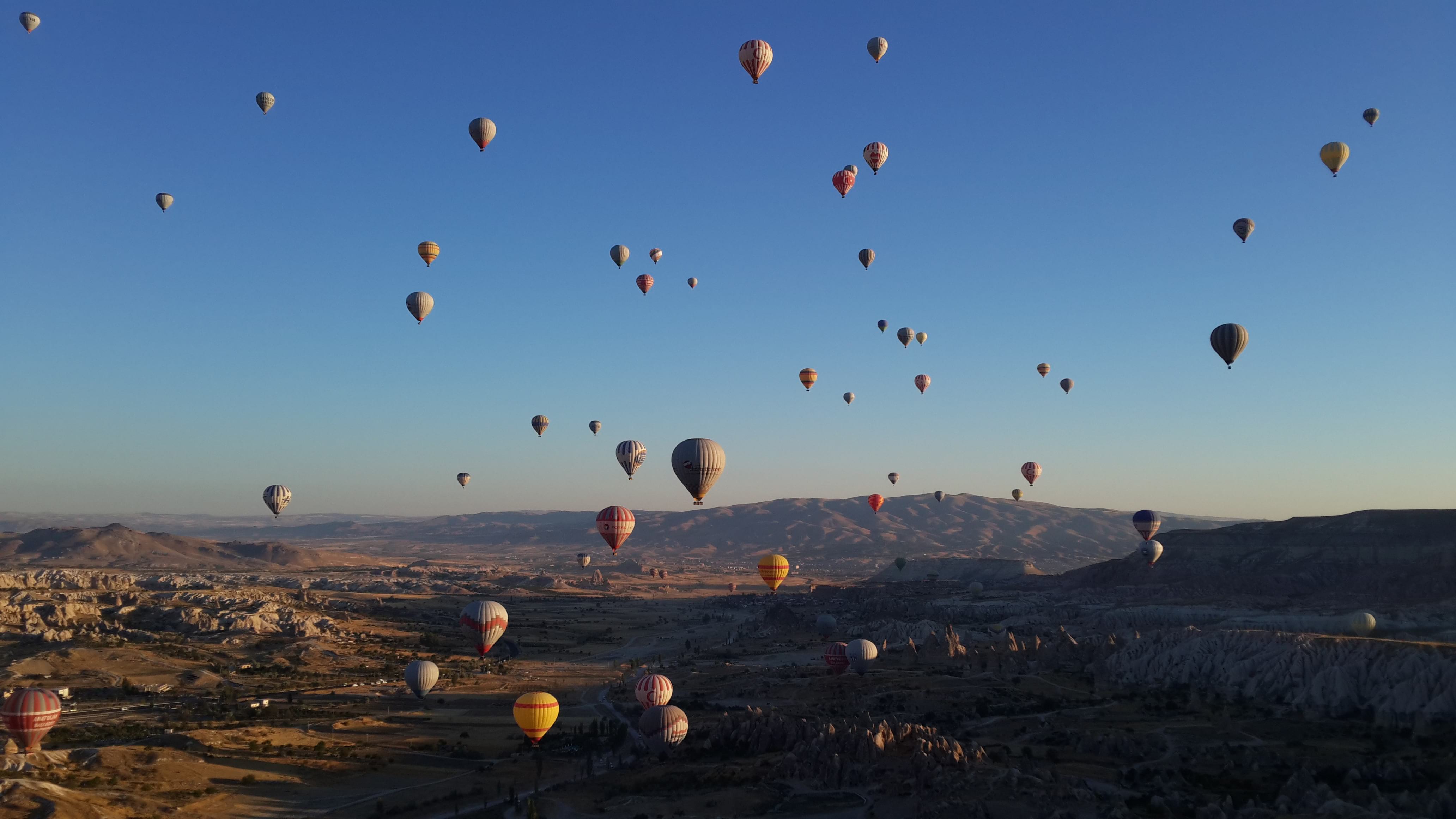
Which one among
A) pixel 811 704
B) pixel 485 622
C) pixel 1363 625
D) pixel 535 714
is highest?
pixel 485 622

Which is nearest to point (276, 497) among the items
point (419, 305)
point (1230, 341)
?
point (419, 305)

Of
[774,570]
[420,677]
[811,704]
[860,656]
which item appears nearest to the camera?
[811,704]

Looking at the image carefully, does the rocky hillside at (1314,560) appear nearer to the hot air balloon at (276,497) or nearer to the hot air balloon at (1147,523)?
the hot air balloon at (1147,523)

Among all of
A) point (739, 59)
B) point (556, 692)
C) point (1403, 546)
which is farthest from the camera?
point (1403, 546)

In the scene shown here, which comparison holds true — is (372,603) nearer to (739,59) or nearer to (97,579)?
(97,579)

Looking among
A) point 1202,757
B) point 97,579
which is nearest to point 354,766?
point 1202,757

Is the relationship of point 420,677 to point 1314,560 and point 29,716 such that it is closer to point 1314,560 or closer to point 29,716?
point 29,716

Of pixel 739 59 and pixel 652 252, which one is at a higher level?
pixel 739 59
